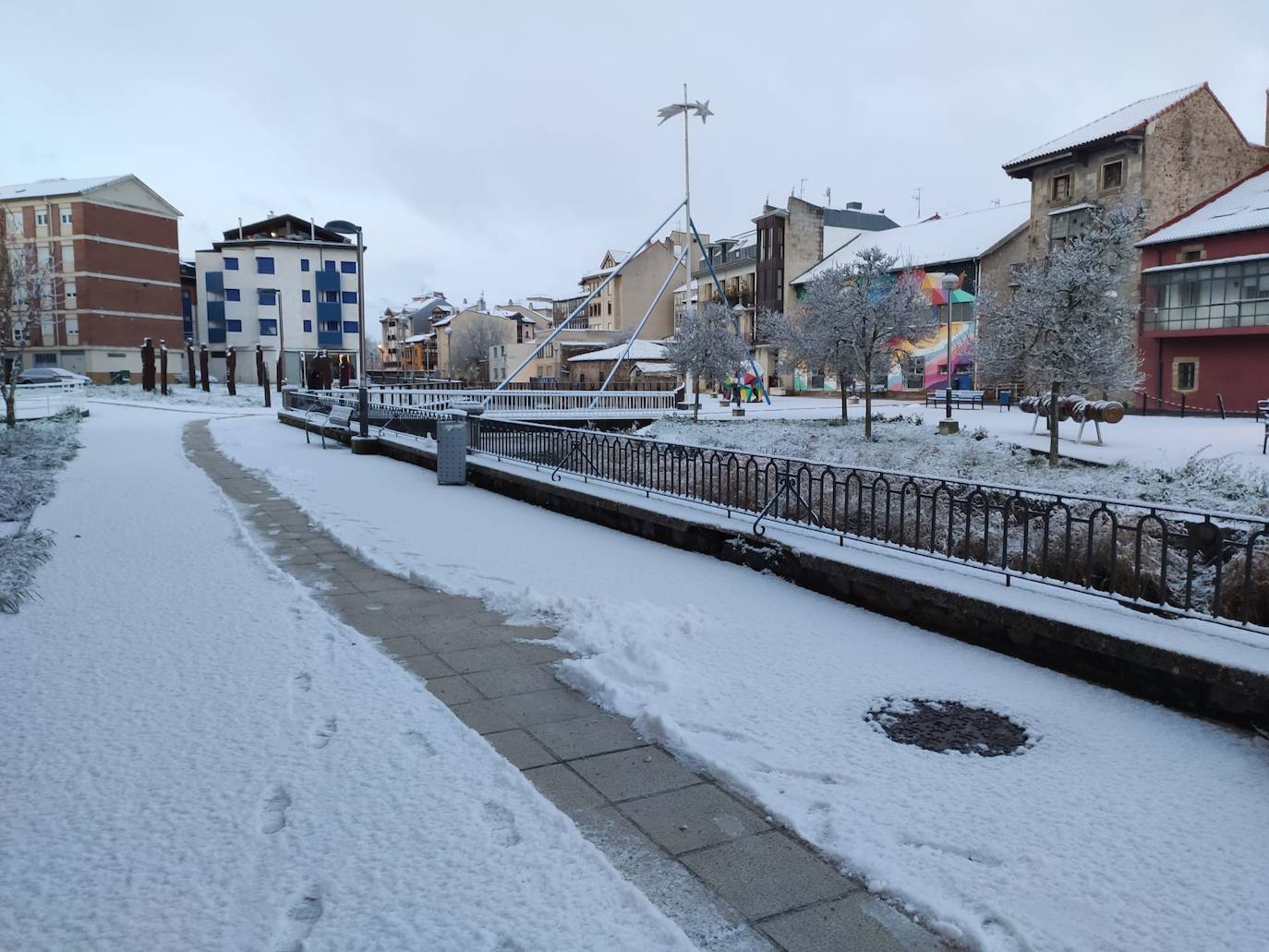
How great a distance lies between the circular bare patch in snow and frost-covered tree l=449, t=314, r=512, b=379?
298ft

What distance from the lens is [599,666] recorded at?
5.52m

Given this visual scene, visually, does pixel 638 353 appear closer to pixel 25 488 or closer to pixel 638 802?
pixel 25 488

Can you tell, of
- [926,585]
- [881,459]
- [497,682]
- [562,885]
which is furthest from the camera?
[881,459]

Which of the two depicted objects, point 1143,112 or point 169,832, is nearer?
point 169,832

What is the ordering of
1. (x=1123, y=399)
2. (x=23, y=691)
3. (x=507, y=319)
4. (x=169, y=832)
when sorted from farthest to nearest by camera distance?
(x=507, y=319) < (x=1123, y=399) < (x=23, y=691) < (x=169, y=832)

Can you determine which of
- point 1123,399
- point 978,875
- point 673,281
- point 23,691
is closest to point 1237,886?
point 978,875

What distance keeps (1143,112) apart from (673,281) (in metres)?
45.2

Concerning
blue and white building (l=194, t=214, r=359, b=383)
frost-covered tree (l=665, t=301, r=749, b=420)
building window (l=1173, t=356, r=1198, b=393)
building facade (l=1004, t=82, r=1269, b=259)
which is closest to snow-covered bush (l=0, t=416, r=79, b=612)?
frost-covered tree (l=665, t=301, r=749, b=420)

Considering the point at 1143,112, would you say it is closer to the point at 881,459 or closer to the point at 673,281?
the point at 881,459

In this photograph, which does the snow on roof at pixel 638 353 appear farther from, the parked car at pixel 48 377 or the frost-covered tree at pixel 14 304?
the frost-covered tree at pixel 14 304

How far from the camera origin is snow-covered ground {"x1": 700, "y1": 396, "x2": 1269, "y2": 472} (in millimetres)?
18891

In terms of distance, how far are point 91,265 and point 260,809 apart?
69933 mm

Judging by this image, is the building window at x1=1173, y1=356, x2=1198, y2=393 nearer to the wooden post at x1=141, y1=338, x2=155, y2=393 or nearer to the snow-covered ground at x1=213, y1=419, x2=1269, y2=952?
the snow-covered ground at x1=213, y1=419, x2=1269, y2=952

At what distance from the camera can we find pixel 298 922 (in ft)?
9.62
